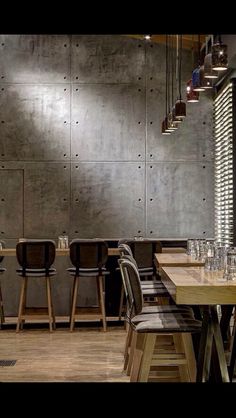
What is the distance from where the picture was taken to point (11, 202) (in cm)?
1156

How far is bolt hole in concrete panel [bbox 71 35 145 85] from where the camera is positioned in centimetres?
1164

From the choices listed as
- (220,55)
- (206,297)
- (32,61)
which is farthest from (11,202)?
(206,297)

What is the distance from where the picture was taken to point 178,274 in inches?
210

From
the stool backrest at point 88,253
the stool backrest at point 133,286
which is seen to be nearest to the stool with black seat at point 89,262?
the stool backrest at point 88,253

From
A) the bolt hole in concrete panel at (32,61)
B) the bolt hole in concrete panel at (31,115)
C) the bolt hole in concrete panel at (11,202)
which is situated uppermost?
the bolt hole in concrete panel at (32,61)

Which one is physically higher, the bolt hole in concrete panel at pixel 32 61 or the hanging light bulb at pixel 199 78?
the bolt hole in concrete panel at pixel 32 61

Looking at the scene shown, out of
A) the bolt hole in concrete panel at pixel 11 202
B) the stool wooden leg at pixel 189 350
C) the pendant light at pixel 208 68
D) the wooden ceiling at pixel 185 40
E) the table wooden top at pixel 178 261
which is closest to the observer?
the stool wooden leg at pixel 189 350

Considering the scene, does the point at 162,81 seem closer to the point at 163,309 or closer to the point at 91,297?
the point at 91,297

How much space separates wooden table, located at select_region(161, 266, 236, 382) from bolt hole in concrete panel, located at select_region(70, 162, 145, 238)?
5.96 metres

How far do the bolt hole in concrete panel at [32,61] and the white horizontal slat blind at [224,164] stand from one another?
7.83ft

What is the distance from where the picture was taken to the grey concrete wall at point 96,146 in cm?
1158

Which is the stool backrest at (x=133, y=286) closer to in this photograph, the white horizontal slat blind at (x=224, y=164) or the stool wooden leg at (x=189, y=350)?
the stool wooden leg at (x=189, y=350)

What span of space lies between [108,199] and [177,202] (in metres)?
1.05
